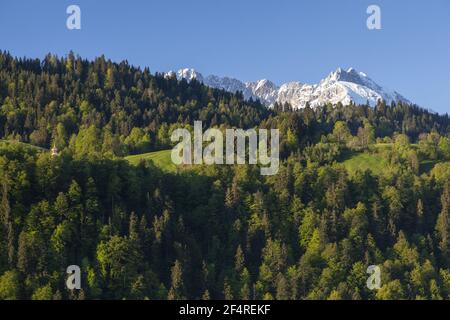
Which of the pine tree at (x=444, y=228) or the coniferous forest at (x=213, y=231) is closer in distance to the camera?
the coniferous forest at (x=213, y=231)

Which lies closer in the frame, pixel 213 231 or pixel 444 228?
pixel 213 231

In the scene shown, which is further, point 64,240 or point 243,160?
point 243,160

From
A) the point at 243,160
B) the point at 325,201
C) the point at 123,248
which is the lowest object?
the point at 123,248

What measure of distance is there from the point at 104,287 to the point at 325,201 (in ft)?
218

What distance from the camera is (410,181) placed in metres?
190

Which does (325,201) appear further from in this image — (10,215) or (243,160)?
(10,215)

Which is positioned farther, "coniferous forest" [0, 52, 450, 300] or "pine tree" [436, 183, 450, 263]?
"pine tree" [436, 183, 450, 263]

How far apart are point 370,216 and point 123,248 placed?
68454 millimetres
